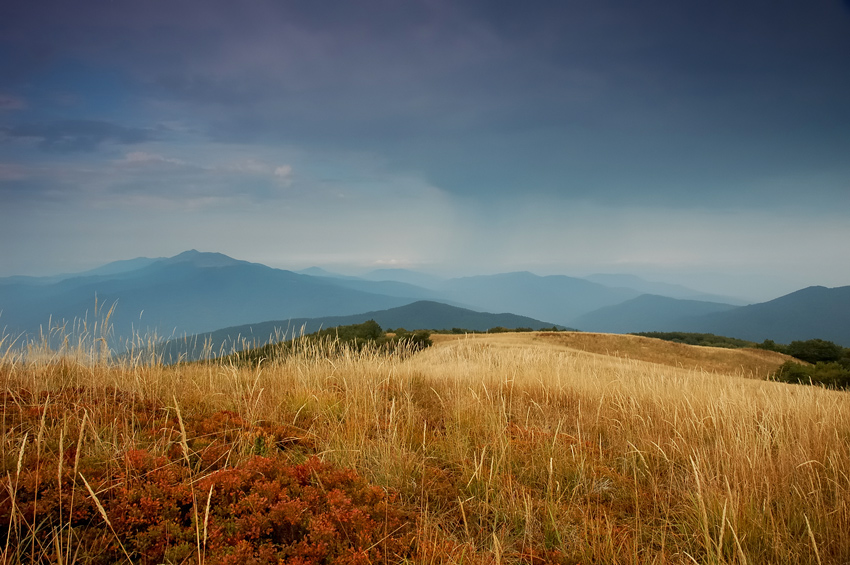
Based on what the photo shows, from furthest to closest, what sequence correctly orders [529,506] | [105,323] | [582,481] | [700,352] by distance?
[700,352], [105,323], [582,481], [529,506]

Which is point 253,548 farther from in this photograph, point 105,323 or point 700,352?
point 700,352

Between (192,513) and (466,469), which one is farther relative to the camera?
(466,469)

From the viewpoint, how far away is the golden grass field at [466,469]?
2.41 metres

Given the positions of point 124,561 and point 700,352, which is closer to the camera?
point 124,561

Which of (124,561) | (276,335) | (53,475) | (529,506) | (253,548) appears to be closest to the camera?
(124,561)

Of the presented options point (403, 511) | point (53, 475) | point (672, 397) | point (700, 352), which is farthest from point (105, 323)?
point (700, 352)

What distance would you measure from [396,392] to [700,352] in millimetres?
37213

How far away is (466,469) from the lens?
11.6 feet

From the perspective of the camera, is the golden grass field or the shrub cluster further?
the golden grass field

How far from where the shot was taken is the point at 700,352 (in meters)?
34.6

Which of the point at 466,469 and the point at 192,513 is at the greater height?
the point at 192,513

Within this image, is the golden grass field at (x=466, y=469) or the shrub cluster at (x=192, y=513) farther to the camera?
the golden grass field at (x=466, y=469)

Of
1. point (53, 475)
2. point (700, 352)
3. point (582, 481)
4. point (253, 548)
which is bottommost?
point (700, 352)

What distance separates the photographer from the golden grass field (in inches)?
94.7
